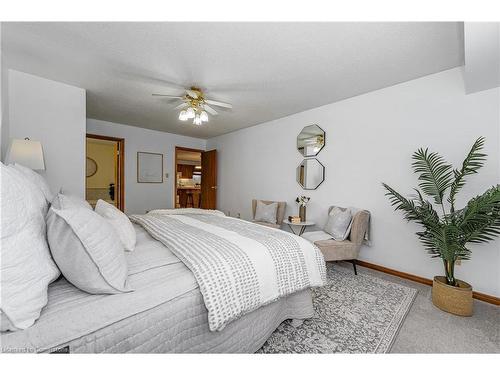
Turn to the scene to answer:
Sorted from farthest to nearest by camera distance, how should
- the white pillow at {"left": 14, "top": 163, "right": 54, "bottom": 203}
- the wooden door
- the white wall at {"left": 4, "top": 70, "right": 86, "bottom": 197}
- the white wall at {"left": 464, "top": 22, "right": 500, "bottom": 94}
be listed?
the wooden door, the white wall at {"left": 4, "top": 70, "right": 86, "bottom": 197}, the white wall at {"left": 464, "top": 22, "right": 500, "bottom": 94}, the white pillow at {"left": 14, "top": 163, "right": 54, "bottom": 203}

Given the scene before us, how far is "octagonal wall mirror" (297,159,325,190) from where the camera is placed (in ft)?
11.7

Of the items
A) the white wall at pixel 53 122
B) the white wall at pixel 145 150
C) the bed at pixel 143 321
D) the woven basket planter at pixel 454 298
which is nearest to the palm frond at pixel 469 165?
the woven basket planter at pixel 454 298

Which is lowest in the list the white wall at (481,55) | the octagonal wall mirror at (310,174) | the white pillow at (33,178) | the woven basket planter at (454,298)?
the woven basket planter at (454,298)

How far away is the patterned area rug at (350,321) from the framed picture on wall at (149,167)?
173 inches

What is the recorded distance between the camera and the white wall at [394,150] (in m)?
2.21

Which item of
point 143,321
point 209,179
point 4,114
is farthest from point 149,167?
point 143,321

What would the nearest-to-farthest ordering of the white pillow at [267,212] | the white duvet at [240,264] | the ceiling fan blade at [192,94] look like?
the white duvet at [240,264], the ceiling fan blade at [192,94], the white pillow at [267,212]

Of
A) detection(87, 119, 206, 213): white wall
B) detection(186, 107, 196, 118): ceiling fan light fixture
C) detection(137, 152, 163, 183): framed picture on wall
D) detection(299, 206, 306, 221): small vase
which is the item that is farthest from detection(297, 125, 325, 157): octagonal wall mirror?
detection(137, 152, 163, 183): framed picture on wall

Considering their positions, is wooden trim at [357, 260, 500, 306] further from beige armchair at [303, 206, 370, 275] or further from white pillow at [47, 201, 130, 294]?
white pillow at [47, 201, 130, 294]

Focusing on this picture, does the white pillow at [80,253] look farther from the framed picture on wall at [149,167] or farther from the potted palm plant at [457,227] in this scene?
the framed picture on wall at [149,167]

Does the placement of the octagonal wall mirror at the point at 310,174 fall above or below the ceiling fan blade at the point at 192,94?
below

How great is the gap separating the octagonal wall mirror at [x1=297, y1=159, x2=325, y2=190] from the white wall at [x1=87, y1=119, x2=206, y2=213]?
332 centimetres
